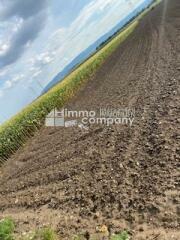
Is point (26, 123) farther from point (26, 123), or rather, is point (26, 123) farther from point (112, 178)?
point (112, 178)

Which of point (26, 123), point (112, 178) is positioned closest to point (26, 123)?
point (26, 123)

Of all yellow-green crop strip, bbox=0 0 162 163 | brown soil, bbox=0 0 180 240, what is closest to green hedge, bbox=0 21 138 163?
yellow-green crop strip, bbox=0 0 162 163

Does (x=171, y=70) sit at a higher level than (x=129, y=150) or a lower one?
lower

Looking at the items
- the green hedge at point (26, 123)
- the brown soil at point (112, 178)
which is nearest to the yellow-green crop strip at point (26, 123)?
the green hedge at point (26, 123)

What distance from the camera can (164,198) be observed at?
752 centimetres

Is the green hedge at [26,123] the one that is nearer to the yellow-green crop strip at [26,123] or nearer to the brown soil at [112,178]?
the yellow-green crop strip at [26,123]

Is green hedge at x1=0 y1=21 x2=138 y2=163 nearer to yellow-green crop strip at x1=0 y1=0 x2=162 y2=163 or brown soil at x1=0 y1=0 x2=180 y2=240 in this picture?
yellow-green crop strip at x1=0 y1=0 x2=162 y2=163

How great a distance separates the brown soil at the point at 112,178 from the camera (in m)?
7.47

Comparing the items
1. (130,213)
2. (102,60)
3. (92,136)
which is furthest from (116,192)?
(102,60)

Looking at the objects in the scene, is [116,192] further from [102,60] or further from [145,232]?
[102,60]

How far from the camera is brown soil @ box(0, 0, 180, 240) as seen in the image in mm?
7473

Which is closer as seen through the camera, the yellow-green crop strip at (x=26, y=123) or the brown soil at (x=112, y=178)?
the brown soil at (x=112, y=178)

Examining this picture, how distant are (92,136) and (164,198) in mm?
6715

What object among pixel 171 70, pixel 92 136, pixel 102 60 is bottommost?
pixel 102 60
